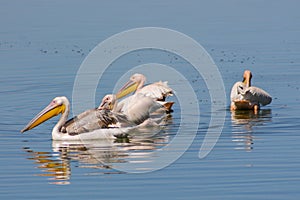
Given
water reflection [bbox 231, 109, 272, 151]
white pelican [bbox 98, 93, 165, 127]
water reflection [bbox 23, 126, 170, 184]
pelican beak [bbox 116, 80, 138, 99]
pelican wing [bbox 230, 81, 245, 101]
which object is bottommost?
water reflection [bbox 23, 126, 170, 184]

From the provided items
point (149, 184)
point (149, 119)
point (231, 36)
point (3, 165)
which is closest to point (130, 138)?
point (149, 119)

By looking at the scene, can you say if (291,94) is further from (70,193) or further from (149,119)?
(70,193)

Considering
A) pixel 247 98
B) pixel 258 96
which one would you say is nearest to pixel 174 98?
pixel 247 98

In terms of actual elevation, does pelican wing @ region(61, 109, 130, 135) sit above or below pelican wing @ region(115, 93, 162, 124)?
Result: below

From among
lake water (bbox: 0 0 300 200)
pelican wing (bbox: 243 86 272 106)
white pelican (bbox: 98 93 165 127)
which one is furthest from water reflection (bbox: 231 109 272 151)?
white pelican (bbox: 98 93 165 127)

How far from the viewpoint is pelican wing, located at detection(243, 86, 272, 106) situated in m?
12.7

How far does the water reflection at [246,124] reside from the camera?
10227 mm

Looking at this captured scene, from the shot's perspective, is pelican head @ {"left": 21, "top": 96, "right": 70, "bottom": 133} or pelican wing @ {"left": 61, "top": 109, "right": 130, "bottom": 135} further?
pelican head @ {"left": 21, "top": 96, "right": 70, "bottom": 133}

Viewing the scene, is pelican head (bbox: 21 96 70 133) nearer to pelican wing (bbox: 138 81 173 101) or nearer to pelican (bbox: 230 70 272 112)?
pelican wing (bbox: 138 81 173 101)

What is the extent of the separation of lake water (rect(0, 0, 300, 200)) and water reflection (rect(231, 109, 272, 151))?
0.01 meters

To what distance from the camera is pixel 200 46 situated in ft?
56.1

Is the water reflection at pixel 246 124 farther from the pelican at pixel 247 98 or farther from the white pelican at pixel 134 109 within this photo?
the white pelican at pixel 134 109

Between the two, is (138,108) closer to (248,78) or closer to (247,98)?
(247,98)

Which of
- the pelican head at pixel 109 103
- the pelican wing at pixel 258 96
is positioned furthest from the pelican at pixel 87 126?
the pelican wing at pixel 258 96
